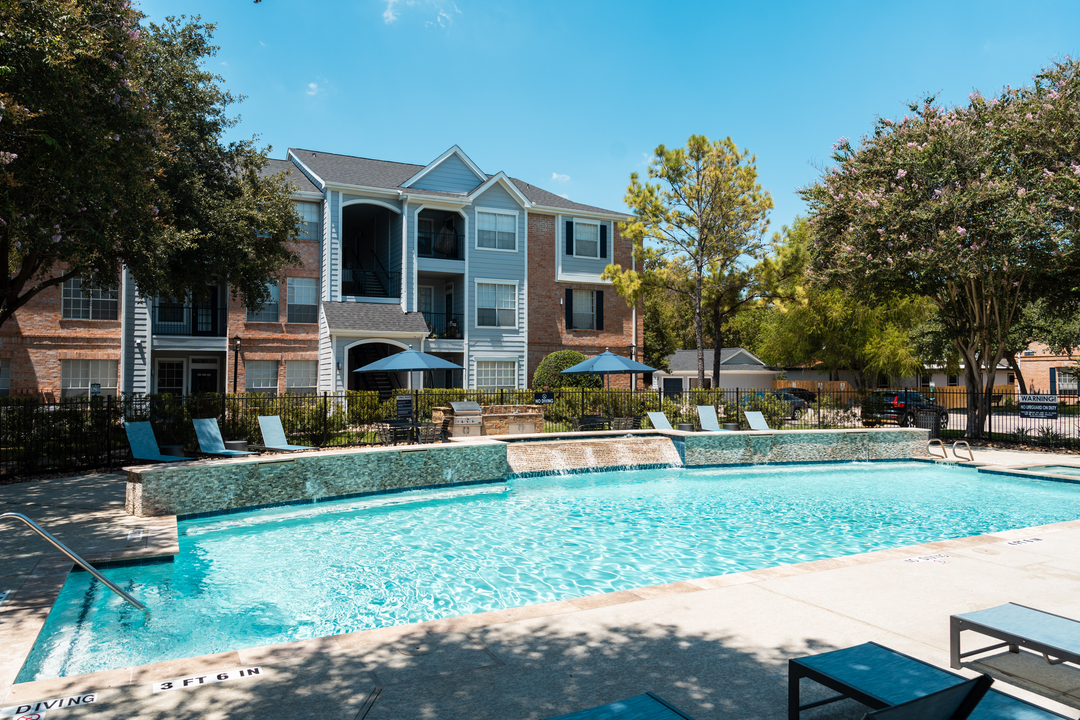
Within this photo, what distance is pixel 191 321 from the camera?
81.9 feet

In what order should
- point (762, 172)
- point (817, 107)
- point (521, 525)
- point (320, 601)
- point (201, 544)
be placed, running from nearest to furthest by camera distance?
point (320, 601) < point (201, 544) < point (521, 525) < point (817, 107) < point (762, 172)

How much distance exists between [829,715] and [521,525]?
23.1 feet

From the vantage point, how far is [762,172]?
28.0 m

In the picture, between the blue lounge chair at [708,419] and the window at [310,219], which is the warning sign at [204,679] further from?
the window at [310,219]

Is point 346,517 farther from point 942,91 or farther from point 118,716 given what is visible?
point 942,91

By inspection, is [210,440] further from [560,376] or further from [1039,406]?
[1039,406]

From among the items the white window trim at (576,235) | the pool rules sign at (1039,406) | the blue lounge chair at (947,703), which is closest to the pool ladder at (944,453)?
the pool rules sign at (1039,406)

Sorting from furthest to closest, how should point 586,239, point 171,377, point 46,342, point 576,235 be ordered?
point 586,239 < point 576,235 < point 171,377 < point 46,342

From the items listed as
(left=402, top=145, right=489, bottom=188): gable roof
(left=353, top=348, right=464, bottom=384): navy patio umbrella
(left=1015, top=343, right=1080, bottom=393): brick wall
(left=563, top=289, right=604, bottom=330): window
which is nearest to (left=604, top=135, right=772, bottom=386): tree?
(left=563, top=289, right=604, bottom=330): window

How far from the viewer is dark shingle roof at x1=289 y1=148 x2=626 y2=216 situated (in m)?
26.7

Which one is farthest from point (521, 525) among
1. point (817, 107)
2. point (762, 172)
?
point (762, 172)

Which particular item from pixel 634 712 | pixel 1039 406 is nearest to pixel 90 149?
pixel 634 712

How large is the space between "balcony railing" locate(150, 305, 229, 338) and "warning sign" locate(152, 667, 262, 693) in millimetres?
23200

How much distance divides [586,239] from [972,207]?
610 inches
